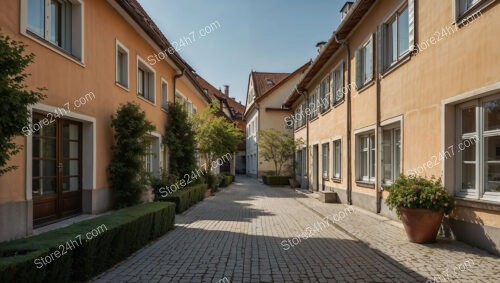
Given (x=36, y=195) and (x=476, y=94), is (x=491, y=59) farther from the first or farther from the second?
(x=36, y=195)

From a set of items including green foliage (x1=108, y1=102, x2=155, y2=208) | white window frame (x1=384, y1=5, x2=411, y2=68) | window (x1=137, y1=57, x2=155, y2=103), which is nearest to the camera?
white window frame (x1=384, y1=5, x2=411, y2=68)

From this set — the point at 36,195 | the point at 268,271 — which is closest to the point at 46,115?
the point at 36,195

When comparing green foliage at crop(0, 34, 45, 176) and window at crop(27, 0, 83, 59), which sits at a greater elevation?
window at crop(27, 0, 83, 59)

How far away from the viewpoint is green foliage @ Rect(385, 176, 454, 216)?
22.4 ft

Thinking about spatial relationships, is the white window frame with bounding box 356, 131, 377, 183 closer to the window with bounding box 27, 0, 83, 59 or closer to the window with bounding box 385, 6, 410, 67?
the window with bounding box 385, 6, 410, 67

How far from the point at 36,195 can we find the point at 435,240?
7482 mm

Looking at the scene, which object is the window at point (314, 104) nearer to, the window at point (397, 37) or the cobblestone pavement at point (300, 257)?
the window at point (397, 37)

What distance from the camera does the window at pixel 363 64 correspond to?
39.6 ft

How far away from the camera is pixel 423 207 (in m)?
6.92

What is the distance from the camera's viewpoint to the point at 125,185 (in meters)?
10.6

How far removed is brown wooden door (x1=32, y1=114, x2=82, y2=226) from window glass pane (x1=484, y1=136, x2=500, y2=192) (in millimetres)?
7937

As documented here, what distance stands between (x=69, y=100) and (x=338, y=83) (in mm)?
10500

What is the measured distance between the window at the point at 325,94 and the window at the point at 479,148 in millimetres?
10166

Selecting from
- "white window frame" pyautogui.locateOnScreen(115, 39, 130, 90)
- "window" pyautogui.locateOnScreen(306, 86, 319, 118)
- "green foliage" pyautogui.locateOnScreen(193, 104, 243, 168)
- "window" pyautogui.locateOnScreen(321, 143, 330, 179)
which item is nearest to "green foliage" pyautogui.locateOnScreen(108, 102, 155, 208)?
"white window frame" pyautogui.locateOnScreen(115, 39, 130, 90)
